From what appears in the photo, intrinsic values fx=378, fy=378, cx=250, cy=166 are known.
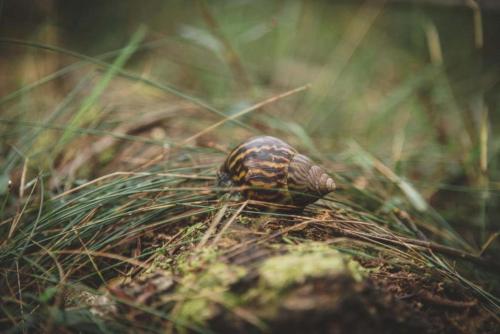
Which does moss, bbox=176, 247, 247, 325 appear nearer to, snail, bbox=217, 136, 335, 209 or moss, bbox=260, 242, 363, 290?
moss, bbox=260, 242, 363, 290

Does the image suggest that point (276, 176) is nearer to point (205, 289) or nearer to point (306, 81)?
point (205, 289)

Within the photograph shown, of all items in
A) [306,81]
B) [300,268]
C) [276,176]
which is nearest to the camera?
[300,268]

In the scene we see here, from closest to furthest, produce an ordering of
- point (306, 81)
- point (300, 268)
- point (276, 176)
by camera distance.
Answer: point (300, 268) → point (276, 176) → point (306, 81)

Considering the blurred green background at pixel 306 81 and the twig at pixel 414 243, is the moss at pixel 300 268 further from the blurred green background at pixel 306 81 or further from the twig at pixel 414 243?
the blurred green background at pixel 306 81

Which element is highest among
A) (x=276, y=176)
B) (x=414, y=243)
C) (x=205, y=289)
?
(x=276, y=176)

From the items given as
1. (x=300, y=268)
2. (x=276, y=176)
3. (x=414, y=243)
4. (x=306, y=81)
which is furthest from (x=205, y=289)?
(x=306, y=81)

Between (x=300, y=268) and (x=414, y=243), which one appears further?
(x=414, y=243)

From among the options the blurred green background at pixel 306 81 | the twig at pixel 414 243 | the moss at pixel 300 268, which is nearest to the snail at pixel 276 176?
the twig at pixel 414 243
